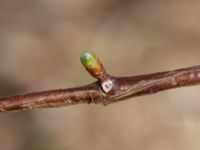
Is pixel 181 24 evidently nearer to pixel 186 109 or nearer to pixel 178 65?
pixel 178 65

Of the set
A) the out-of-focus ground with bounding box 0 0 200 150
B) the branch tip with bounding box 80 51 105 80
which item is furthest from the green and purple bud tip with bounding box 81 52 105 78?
the out-of-focus ground with bounding box 0 0 200 150

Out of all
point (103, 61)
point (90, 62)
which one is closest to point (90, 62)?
Result: point (90, 62)

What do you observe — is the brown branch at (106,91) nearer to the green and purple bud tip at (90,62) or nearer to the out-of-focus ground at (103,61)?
the green and purple bud tip at (90,62)

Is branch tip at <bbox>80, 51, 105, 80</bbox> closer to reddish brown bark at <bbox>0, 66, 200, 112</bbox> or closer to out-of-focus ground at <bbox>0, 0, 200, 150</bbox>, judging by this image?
reddish brown bark at <bbox>0, 66, 200, 112</bbox>

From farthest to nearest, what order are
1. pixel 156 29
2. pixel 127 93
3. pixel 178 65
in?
pixel 156 29, pixel 178 65, pixel 127 93

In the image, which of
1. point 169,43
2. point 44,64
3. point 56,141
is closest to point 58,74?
point 44,64

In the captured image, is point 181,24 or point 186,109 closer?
point 186,109

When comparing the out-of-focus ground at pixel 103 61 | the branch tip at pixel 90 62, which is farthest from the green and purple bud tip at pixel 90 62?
the out-of-focus ground at pixel 103 61
